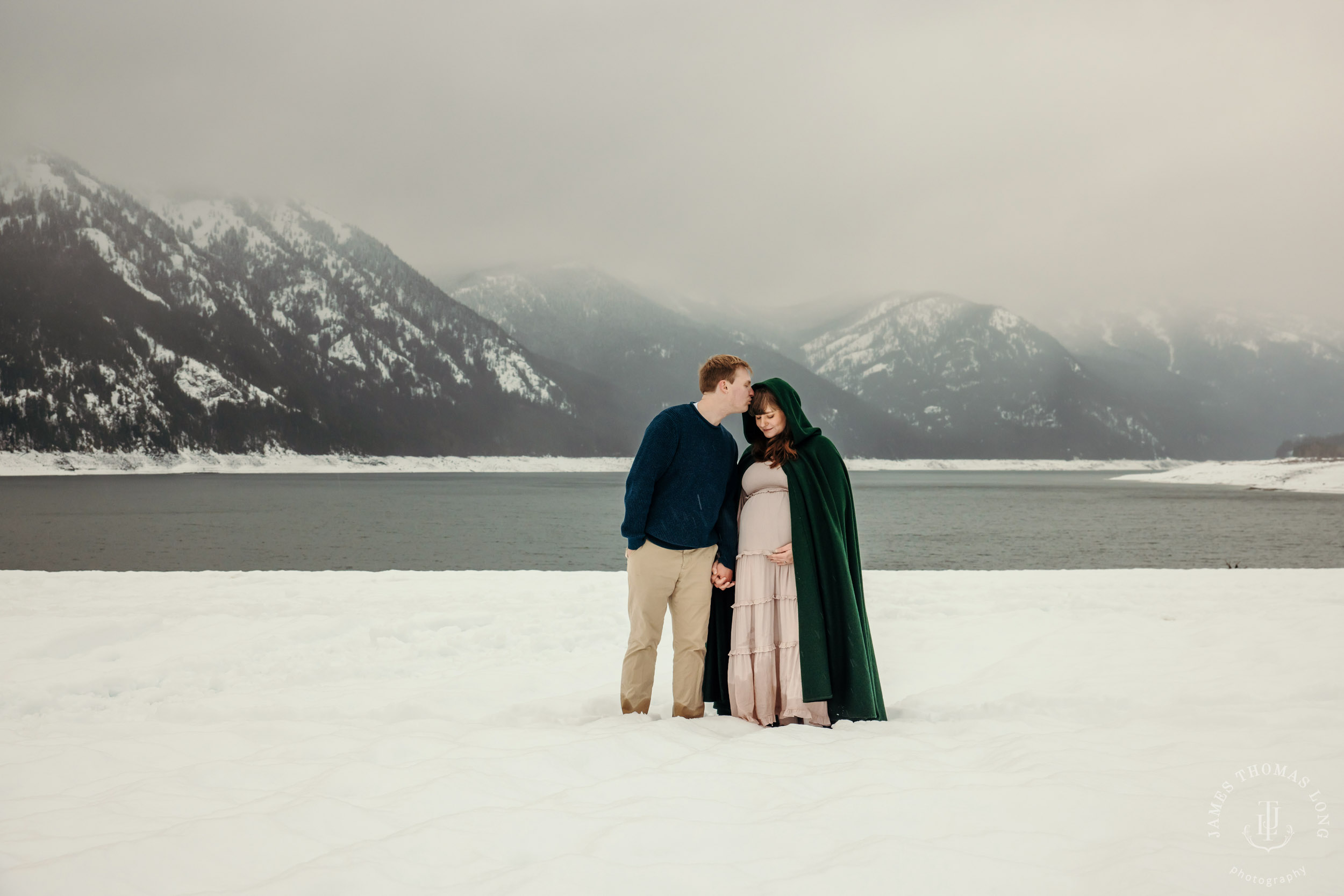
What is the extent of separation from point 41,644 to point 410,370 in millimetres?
174561

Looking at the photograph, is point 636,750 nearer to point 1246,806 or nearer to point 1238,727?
point 1246,806

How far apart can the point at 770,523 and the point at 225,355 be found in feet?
559

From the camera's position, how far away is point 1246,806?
272cm

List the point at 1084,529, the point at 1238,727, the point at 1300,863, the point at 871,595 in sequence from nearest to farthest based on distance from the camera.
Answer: the point at 1300,863
the point at 1238,727
the point at 871,595
the point at 1084,529

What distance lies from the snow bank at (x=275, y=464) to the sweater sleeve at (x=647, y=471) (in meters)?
134

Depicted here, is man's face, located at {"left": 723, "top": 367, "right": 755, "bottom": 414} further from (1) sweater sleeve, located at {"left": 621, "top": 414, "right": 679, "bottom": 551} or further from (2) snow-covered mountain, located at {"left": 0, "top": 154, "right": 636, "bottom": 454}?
(2) snow-covered mountain, located at {"left": 0, "top": 154, "right": 636, "bottom": 454}

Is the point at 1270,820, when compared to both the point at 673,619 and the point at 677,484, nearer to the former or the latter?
the point at 673,619

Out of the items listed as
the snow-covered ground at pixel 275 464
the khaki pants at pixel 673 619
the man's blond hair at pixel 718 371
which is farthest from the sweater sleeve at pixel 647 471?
the snow-covered ground at pixel 275 464

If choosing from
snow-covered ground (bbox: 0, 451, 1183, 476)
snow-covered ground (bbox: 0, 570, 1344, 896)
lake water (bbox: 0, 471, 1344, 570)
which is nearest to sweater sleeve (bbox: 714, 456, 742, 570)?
snow-covered ground (bbox: 0, 570, 1344, 896)

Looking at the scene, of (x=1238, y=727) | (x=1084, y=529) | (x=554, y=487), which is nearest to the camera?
(x=1238, y=727)

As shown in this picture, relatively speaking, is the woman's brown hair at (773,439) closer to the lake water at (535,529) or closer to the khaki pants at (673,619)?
the khaki pants at (673,619)

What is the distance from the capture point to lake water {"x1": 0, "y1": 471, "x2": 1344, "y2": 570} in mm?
24672

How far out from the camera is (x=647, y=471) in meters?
3.83

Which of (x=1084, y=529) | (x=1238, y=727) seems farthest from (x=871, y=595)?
(x=1084, y=529)
